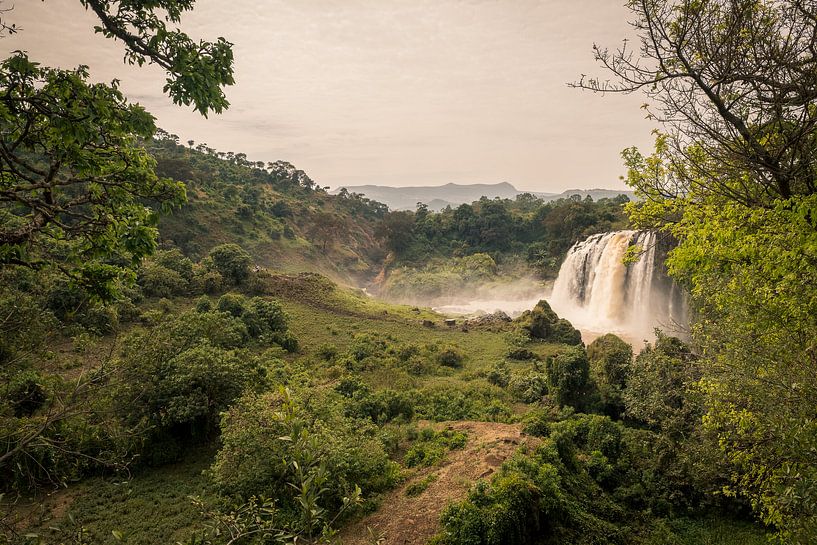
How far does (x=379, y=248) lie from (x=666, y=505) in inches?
2981

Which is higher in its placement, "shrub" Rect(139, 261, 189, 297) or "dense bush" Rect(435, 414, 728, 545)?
"shrub" Rect(139, 261, 189, 297)

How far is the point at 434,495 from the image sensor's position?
10.8 meters

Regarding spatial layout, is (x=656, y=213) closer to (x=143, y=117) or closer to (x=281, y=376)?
(x=143, y=117)

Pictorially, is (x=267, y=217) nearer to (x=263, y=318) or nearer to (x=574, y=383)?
(x=263, y=318)

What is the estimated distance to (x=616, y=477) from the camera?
12.7 metres

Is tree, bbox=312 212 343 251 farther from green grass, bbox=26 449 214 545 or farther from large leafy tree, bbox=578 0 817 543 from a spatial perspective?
large leafy tree, bbox=578 0 817 543

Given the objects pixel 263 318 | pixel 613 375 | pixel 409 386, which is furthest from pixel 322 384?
pixel 613 375

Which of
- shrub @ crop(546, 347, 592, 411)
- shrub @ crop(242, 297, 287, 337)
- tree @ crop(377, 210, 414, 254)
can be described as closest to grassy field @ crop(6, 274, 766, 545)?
shrub @ crop(242, 297, 287, 337)

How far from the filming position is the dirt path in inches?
370

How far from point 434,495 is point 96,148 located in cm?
1026

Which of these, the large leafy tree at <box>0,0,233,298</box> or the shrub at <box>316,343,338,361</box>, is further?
the shrub at <box>316,343,338,361</box>

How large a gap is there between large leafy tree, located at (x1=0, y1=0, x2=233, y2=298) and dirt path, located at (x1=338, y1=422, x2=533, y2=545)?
6694mm

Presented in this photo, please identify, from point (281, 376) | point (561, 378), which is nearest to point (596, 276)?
point (561, 378)

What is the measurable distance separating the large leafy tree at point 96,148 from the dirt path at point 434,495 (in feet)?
22.0
